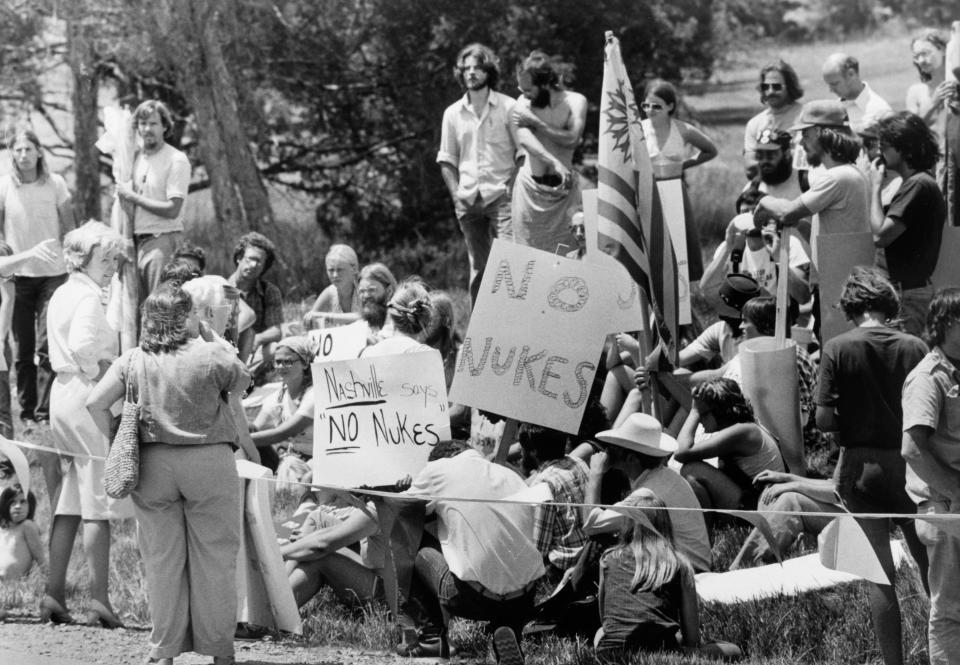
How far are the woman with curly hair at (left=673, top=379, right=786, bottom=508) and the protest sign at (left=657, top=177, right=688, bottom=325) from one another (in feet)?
2.64

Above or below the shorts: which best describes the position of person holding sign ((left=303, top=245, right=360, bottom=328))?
above

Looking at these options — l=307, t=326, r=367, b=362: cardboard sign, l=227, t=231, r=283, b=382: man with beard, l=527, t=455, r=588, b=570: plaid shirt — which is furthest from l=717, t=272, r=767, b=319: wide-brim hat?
l=227, t=231, r=283, b=382: man with beard

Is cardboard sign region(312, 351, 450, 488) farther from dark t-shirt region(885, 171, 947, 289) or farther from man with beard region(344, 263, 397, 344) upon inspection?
dark t-shirt region(885, 171, 947, 289)

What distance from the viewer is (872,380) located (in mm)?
7297

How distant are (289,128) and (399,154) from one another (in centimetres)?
138

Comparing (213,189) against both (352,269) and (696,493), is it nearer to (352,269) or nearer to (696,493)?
(352,269)

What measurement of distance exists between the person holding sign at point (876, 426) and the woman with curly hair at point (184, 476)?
2.70 m

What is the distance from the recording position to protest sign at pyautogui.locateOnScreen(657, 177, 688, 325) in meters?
9.96

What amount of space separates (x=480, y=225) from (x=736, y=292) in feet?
9.66

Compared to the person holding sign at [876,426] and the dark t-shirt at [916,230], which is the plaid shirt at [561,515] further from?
the dark t-shirt at [916,230]

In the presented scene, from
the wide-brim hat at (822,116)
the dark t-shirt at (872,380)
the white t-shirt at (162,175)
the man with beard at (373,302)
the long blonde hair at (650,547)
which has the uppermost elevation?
the wide-brim hat at (822,116)

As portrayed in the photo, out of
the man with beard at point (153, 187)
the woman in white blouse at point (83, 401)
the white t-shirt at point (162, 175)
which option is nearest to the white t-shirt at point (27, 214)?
the man with beard at point (153, 187)

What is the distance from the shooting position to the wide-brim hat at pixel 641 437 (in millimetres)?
8102

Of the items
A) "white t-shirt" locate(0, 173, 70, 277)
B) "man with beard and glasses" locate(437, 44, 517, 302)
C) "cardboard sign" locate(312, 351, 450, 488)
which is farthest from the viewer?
"white t-shirt" locate(0, 173, 70, 277)
